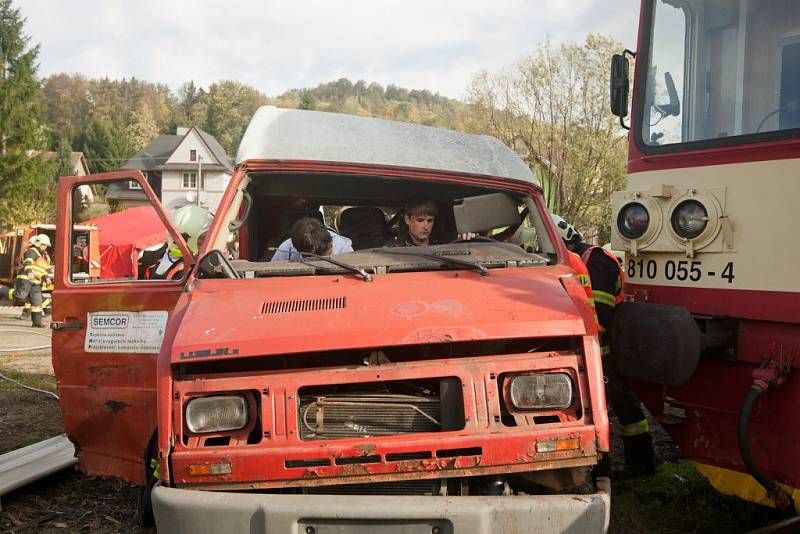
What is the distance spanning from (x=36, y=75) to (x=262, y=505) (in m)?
45.6

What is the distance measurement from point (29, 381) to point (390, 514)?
767 centimetres

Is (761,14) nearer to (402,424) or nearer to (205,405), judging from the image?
(402,424)

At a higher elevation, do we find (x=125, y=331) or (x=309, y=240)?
(x=309, y=240)

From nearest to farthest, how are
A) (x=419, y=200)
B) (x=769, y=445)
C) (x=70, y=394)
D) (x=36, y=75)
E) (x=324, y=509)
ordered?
(x=324, y=509) < (x=769, y=445) < (x=70, y=394) < (x=419, y=200) < (x=36, y=75)

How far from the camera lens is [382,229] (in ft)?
17.6

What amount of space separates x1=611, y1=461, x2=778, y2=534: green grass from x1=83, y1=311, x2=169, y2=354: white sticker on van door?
9.58 ft

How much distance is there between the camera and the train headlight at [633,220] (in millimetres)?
4297

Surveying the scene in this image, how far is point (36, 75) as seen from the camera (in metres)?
41.9

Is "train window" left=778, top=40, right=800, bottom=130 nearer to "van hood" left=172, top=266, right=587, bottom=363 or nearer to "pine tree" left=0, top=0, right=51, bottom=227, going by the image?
"van hood" left=172, top=266, right=587, bottom=363

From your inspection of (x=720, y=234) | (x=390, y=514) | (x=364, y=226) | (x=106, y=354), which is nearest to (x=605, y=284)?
(x=720, y=234)

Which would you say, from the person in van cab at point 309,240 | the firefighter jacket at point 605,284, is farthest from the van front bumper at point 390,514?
the firefighter jacket at point 605,284

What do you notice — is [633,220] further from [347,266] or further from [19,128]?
[19,128]

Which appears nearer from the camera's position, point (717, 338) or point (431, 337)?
point (431, 337)

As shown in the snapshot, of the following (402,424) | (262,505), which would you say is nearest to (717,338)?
(402,424)
